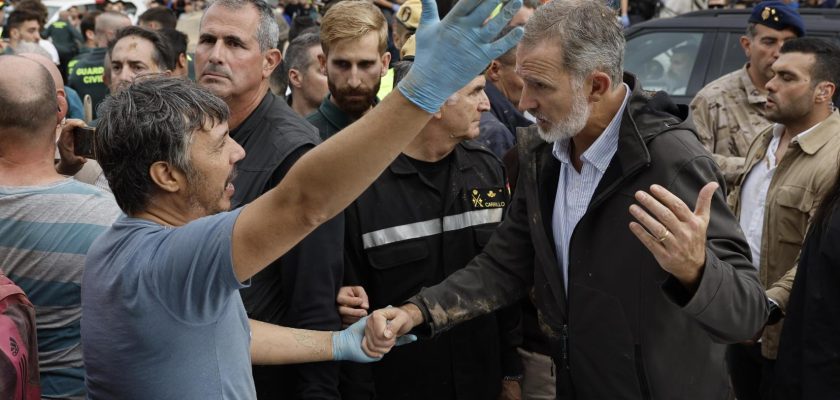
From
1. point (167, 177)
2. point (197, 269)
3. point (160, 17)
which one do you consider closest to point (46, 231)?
point (167, 177)

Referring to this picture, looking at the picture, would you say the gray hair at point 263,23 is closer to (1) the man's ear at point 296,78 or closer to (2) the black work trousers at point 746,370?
(1) the man's ear at point 296,78

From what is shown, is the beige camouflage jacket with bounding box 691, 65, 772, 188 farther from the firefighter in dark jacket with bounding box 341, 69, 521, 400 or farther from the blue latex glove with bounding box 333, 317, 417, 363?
the blue latex glove with bounding box 333, 317, 417, 363

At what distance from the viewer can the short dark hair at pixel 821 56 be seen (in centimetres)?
481

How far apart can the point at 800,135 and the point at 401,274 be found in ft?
7.73

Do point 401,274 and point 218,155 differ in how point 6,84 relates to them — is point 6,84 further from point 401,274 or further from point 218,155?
point 401,274

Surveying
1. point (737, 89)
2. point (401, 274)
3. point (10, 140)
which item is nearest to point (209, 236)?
point (10, 140)

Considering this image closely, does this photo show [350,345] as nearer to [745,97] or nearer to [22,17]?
[745,97]

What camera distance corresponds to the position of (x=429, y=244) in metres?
3.61

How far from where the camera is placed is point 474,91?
3.76 metres

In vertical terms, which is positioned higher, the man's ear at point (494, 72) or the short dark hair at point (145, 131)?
the short dark hair at point (145, 131)

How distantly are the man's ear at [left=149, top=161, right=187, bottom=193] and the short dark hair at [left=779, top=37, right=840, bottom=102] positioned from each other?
12.3 ft

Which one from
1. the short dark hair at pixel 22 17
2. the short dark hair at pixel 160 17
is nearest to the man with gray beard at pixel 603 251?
the short dark hair at pixel 160 17

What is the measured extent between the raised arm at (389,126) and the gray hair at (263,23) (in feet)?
6.82

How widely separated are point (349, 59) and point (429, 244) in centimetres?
133
